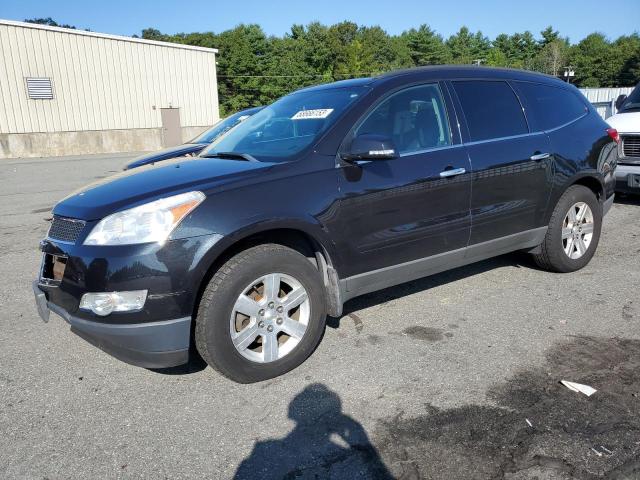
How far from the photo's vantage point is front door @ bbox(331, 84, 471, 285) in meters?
3.45

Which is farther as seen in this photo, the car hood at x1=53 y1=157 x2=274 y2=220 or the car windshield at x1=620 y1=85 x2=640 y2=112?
the car windshield at x1=620 y1=85 x2=640 y2=112

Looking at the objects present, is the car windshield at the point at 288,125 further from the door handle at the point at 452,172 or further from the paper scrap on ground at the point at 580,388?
the paper scrap on ground at the point at 580,388

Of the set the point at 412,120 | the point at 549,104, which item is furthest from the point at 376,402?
the point at 549,104

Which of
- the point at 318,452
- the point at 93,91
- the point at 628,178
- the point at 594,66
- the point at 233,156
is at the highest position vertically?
the point at 594,66

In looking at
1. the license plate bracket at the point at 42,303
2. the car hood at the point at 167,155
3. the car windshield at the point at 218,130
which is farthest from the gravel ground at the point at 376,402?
the car windshield at the point at 218,130

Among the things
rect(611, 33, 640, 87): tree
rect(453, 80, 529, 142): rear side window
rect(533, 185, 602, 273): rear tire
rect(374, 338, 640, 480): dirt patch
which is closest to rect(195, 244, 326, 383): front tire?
rect(374, 338, 640, 480): dirt patch

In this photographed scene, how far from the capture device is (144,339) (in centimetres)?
283

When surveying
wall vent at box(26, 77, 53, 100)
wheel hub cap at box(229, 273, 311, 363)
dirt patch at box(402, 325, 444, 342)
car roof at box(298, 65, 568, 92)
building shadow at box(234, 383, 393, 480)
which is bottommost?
building shadow at box(234, 383, 393, 480)

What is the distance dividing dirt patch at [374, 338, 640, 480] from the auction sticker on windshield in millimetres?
2075

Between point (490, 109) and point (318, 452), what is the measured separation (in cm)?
309

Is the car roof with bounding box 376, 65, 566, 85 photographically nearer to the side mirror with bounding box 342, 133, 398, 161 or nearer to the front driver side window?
the front driver side window

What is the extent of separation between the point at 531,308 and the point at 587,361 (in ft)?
3.05

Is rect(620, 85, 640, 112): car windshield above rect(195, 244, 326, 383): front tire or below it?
above

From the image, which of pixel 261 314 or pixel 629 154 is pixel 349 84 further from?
pixel 629 154
